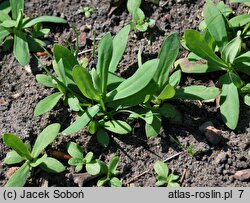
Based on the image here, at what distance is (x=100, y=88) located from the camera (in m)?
3.04

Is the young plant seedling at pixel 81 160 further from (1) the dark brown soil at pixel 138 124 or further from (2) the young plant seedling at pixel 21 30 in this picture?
(2) the young plant seedling at pixel 21 30

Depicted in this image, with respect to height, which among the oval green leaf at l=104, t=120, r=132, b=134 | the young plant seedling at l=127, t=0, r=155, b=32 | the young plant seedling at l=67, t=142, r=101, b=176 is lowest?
the young plant seedling at l=67, t=142, r=101, b=176

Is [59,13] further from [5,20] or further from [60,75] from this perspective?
[60,75]

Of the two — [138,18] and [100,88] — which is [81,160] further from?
[138,18]

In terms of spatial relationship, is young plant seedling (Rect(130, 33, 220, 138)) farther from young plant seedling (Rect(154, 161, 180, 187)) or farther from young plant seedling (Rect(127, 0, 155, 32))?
young plant seedling (Rect(127, 0, 155, 32))

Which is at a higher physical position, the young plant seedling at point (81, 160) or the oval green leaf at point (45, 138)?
the oval green leaf at point (45, 138)

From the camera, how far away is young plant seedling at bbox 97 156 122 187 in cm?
293


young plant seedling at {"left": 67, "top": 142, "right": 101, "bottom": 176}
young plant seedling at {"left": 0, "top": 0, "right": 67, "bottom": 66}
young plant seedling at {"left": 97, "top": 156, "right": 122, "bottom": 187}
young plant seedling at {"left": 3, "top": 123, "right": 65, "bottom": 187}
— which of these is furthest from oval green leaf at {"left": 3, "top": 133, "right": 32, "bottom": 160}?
young plant seedling at {"left": 0, "top": 0, "right": 67, "bottom": 66}

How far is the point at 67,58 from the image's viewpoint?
3.11 meters

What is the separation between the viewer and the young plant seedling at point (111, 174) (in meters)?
2.93

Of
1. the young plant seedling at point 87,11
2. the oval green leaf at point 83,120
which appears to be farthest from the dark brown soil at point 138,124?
the oval green leaf at point 83,120

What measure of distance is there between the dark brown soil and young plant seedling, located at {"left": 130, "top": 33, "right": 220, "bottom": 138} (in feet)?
0.24

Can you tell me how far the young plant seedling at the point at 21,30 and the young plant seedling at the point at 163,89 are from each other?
736 millimetres
